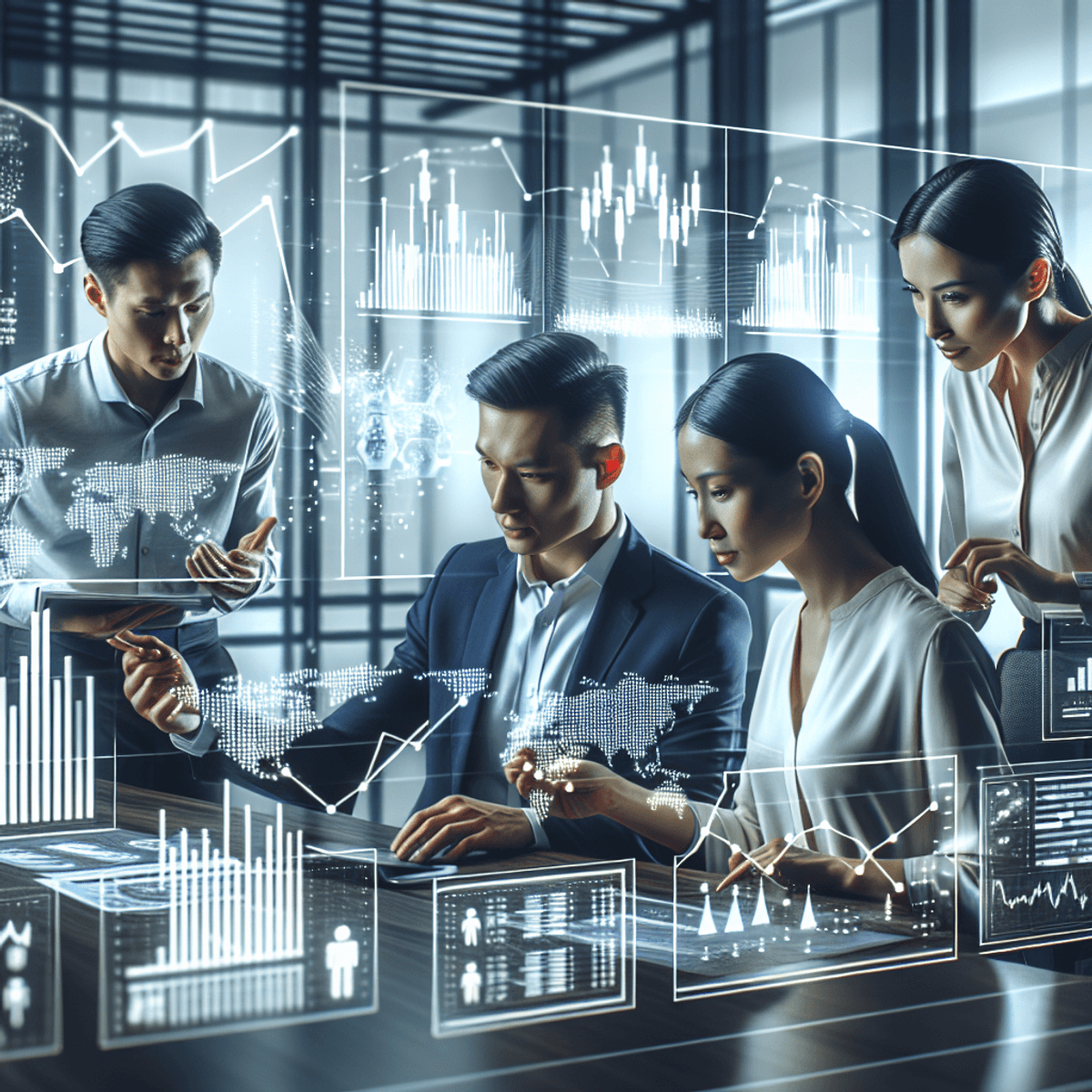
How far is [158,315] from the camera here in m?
2.33

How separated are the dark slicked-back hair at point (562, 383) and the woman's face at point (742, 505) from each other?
17cm

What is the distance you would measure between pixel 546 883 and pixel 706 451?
0.87 metres

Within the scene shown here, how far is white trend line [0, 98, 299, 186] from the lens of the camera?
226 centimetres

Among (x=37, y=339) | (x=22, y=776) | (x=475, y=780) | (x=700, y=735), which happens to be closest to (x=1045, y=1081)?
(x=700, y=735)

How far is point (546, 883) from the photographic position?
264 cm

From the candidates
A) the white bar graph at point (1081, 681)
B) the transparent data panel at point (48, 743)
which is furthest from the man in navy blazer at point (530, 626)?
the white bar graph at point (1081, 681)

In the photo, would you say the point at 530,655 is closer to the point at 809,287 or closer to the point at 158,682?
the point at 158,682

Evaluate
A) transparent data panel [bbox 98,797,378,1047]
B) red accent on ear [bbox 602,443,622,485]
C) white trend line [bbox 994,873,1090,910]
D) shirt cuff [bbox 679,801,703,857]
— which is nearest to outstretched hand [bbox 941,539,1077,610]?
white trend line [bbox 994,873,1090,910]

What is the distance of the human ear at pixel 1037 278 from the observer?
10.3ft

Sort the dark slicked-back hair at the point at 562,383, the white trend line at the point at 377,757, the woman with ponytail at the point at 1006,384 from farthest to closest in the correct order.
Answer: the woman with ponytail at the point at 1006,384 → the dark slicked-back hair at the point at 562,383 → the white trend line at the point at 377,757

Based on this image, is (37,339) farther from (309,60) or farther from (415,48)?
(415,48)

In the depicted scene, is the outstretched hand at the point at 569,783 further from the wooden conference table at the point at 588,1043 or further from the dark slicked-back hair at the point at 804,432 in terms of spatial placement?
the dark slicked-back hair at the point at 804,432

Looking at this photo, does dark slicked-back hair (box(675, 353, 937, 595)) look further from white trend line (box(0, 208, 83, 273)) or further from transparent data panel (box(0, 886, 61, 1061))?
transparent data panel (box(0, 886, 61, 1061))
